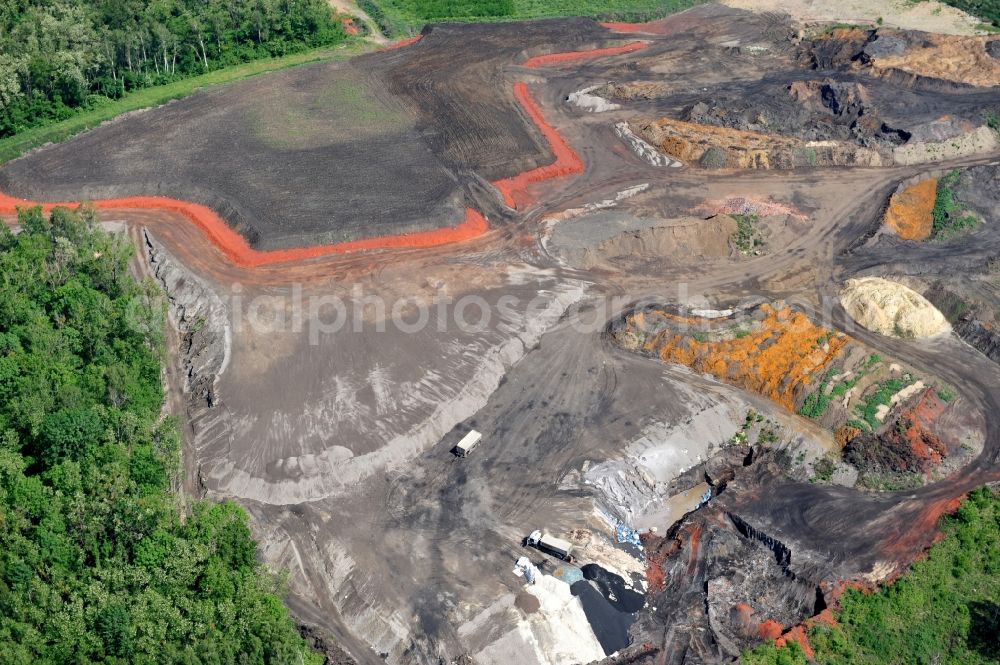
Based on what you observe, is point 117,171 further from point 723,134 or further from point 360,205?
point 723,134

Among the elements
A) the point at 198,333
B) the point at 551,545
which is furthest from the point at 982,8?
the point at 198,333

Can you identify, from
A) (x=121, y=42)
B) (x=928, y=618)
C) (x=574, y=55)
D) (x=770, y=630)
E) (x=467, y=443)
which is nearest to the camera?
(x=770, y=630)

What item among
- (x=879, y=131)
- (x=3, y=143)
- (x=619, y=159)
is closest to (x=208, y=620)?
(x=619, y=159)

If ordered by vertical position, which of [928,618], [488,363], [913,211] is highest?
[913,211]

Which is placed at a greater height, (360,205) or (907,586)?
(360,205)

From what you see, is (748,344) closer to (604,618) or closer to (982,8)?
(604,618)

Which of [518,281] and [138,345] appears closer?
[138,345]
